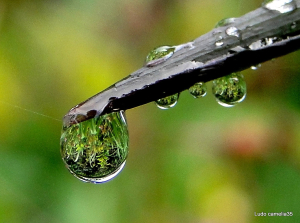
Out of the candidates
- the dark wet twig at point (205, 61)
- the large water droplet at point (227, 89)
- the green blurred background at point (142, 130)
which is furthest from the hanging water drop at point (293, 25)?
the green blurred background at point (142, 130)

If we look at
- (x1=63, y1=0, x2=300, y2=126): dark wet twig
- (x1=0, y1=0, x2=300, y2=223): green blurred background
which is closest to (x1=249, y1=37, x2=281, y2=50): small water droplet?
(x1=63, y1=0, x2=300, y2=126): dark wet twig

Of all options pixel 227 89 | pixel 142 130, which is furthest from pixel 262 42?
pixel 142 130

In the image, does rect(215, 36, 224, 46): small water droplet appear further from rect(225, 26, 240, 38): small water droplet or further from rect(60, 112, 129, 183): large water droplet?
rect(60, 112, 129, 183): large water droplet

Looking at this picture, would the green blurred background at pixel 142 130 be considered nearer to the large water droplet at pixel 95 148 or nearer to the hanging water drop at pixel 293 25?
the large water droplet at pixel 95 148

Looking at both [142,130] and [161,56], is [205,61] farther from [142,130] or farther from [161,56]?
[142,130]

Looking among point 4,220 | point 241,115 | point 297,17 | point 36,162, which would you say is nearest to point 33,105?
point 36,162

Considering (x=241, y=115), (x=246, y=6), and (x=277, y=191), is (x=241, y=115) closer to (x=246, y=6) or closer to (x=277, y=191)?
(x=277, y=191)

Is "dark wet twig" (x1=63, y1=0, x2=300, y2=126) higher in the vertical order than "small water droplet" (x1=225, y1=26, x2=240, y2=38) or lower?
lower
